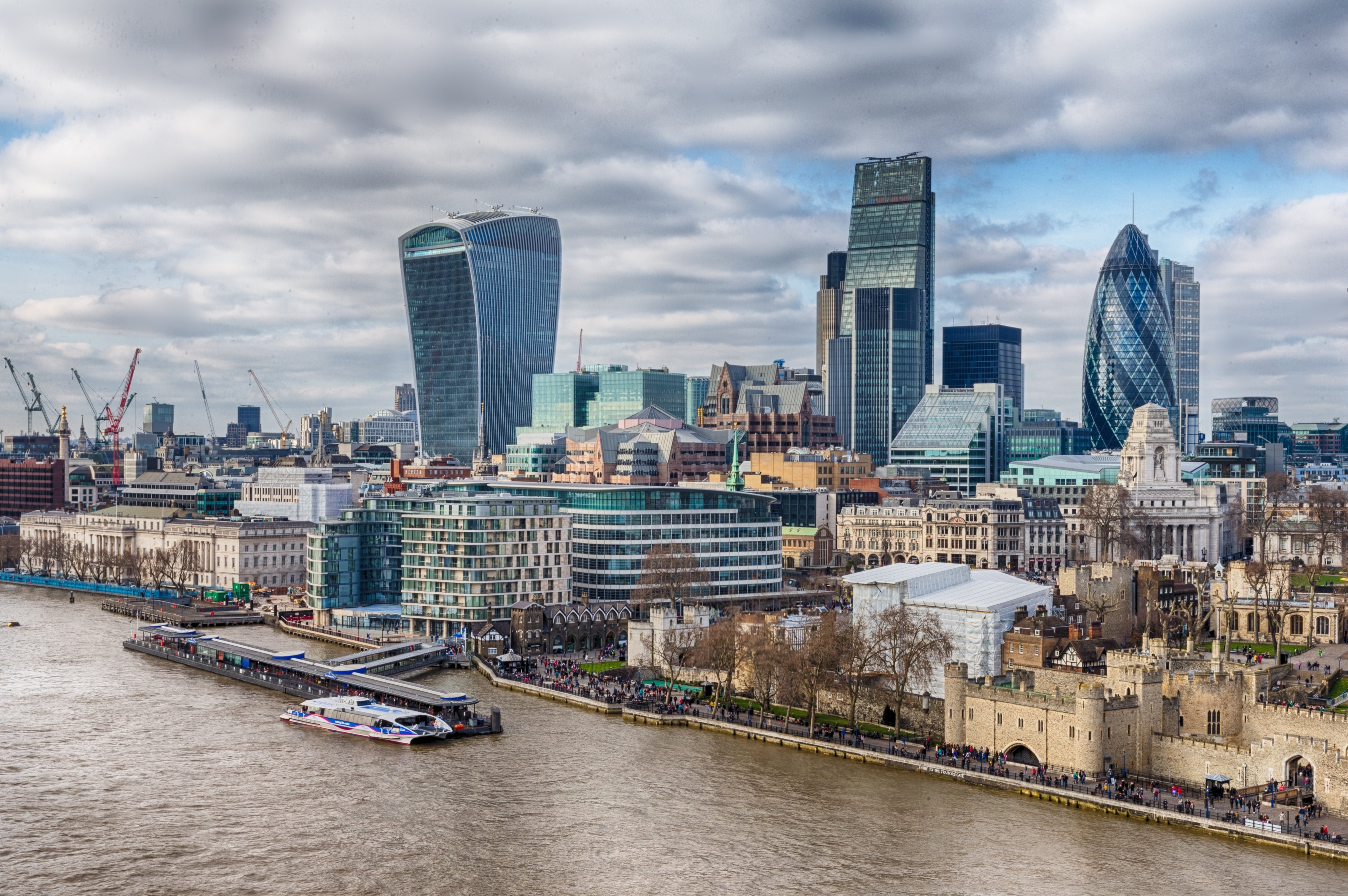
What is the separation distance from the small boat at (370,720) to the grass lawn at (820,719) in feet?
71.1

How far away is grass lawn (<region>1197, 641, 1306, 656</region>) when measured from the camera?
107m

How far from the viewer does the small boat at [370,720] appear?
92.2 metres

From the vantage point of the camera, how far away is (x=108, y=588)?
7323 inches

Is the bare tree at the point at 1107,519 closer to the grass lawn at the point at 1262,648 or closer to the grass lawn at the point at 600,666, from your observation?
the grass lawn at the point at 1262,648

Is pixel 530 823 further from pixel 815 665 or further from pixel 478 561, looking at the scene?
pixel 478 561

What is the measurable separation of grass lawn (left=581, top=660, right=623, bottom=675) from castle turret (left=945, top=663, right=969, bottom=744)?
34.7m

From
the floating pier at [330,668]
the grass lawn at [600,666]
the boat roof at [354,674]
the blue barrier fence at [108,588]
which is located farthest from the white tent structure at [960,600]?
the blue barrier fence at [108,588]

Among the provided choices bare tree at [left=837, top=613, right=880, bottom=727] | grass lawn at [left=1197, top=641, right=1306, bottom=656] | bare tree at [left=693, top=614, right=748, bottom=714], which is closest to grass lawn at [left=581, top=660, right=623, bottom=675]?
bare tree at [left=693, top=614, right=748, bottom=714]

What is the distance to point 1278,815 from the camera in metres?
70.4

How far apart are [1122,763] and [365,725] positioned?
155ft

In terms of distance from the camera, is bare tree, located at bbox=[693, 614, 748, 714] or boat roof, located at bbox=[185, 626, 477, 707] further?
bare tree, located at bbox=[693, 614, 748, 714]

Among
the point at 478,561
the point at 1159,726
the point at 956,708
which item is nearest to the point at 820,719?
the point at 956,708

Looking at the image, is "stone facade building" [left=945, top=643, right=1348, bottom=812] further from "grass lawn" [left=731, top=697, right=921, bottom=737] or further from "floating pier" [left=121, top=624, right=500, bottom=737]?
"floating pier" [left=121, top=624, right=500, bottom=737]

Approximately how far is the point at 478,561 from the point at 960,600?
166ft
